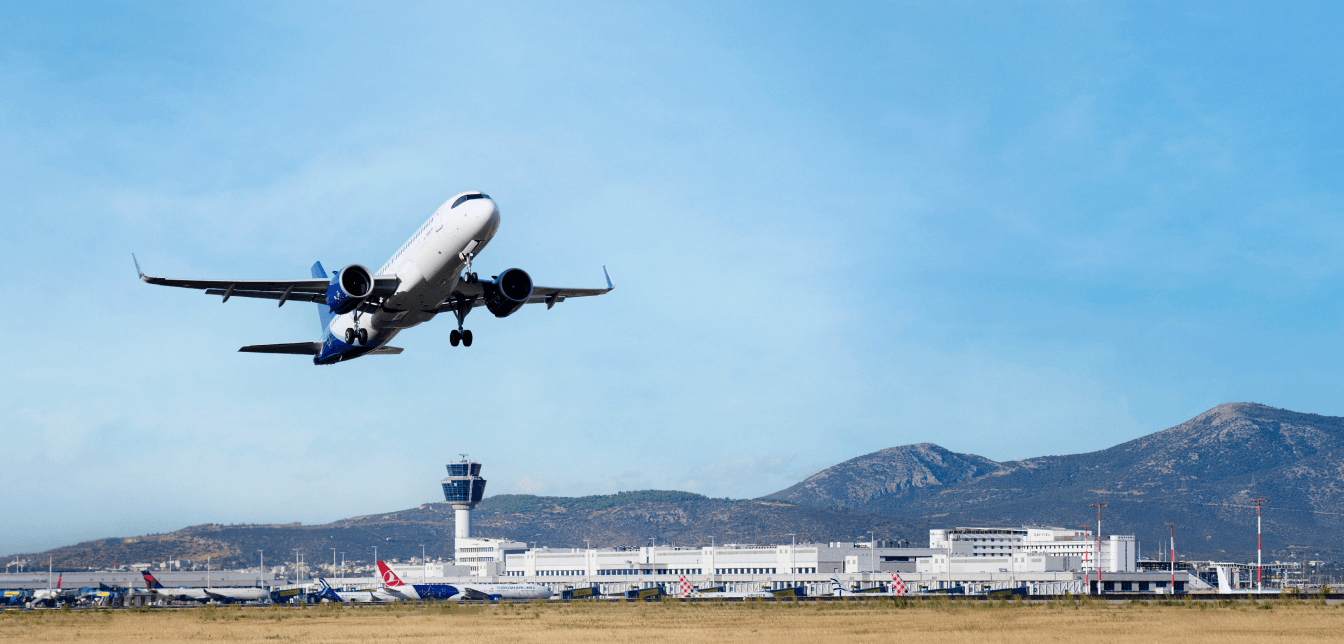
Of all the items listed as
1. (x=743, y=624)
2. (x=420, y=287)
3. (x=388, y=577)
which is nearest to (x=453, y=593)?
(x=388, y=577)

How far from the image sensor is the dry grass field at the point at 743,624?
2734 inches

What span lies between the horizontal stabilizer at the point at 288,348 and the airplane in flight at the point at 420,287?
434cm

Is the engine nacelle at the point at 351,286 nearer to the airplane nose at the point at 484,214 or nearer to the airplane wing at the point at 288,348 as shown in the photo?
the airplane nose at the point at 484,214

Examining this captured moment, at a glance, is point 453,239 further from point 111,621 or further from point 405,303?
point 111,621

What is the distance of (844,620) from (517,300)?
43.3m

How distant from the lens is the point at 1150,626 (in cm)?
7550

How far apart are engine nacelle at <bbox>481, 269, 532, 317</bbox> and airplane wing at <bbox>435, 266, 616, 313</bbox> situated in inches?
20.4

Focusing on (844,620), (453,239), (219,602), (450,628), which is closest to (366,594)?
(219,602)

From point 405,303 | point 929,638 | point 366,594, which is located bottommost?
point 366,594

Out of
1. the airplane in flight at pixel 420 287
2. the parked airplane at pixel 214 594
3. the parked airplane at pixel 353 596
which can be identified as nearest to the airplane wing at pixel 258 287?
the airplane in flight at pixel 420 287

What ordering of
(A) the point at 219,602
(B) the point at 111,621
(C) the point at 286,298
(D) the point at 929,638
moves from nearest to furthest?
(C) the point at 286,298 → (D) the point at 929,638 → (B) the point at 111,621 → (A) the point at 219,602

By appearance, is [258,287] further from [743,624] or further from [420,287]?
[743,624]

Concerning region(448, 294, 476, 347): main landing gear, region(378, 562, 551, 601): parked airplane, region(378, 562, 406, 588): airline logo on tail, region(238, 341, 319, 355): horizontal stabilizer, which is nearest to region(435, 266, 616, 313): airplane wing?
region(448, 294, 476, 347): main landing gear

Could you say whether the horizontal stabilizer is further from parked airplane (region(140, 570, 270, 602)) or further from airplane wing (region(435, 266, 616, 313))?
parked airplane (region(140, 570, 270, 602))
